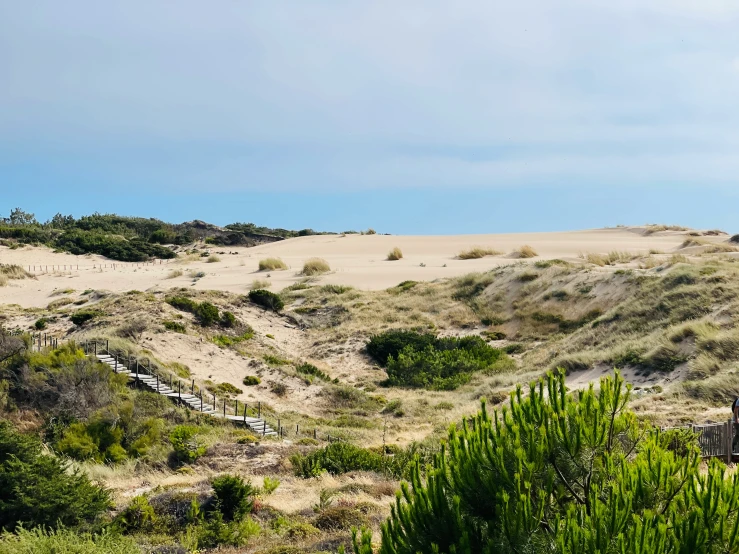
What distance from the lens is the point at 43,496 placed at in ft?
33.5

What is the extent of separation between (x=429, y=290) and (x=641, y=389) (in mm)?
20882

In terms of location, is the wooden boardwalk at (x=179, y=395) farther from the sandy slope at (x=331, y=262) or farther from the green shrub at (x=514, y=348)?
the sandy slope at (x=331, y=262)

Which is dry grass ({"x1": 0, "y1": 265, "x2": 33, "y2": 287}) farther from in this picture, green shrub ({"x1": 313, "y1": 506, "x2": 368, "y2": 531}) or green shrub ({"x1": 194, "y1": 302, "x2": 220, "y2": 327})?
green shrub ({"x1": 313, "y1": 506, "x2": 368, "y2": 531})


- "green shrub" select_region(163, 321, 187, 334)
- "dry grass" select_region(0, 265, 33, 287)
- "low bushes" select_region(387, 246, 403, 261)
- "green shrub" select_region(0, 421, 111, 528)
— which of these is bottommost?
"green shrub" select_region(0, 421, 111, 528)

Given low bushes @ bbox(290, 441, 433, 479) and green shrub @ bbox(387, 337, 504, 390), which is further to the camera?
green shrub @ bbox(387, 337, 504, 390)

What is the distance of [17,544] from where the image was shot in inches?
312

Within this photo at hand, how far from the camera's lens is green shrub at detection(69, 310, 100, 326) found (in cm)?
3038

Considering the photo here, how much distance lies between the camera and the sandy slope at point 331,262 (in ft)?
143

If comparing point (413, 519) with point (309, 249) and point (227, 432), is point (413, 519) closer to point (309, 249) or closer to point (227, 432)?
point (227, 432)

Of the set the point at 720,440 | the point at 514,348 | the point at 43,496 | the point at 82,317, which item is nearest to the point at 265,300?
the point at 82,317

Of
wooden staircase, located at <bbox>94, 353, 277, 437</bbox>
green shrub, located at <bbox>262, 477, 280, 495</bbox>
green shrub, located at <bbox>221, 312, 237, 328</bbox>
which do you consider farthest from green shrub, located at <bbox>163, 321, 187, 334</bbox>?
green shrub, located at <bbox>262, 477, 280, 495</bbox>

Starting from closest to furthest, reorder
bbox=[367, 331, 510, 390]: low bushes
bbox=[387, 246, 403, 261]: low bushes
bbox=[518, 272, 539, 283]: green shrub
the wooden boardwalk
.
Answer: the wooden boardwalk < bbox=[367, 331, 510, 390]: low bushes < bbox=[518, 272, 539, 283]: green shrub < bbox=[387, 246, 403, 261]: low bushes

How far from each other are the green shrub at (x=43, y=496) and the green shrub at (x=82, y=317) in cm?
2014

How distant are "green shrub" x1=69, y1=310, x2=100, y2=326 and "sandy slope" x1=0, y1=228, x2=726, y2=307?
8767 mm
